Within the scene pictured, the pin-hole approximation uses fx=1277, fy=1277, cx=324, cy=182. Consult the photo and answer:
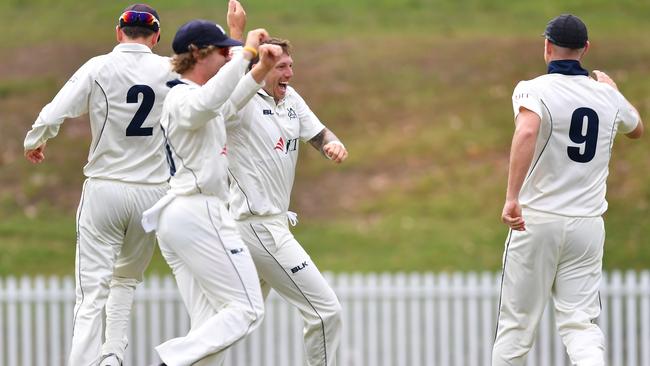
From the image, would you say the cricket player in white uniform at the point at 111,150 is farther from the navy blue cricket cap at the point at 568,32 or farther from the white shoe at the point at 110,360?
the navy blue cricket cap at the point at 568,32

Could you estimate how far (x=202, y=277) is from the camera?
23.7 feet

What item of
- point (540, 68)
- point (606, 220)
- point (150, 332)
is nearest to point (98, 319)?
point (150, 332)

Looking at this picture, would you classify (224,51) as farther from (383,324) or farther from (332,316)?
(383,324)

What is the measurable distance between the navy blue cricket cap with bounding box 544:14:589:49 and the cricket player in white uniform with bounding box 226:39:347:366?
4.89 feet

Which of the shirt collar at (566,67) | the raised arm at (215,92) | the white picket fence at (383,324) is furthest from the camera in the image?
the white picket fence at (383,324)

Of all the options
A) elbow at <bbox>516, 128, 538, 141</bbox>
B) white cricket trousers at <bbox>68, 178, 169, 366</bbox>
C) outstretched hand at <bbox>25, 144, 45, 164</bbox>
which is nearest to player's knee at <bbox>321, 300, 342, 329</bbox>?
white cricket trousers at <bbox>68, 178, 169, 366</bbox>

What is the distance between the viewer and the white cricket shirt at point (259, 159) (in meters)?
7.83

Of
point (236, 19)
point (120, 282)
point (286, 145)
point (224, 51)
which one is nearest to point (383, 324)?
point (120, 282)

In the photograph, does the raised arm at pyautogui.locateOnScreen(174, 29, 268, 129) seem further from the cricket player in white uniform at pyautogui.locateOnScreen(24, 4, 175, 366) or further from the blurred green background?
the blurred green background

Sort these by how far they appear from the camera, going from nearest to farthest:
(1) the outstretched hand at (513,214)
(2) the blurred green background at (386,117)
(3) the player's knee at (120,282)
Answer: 1. (1) the outstretched hand at (513,214)
2. (3) the player's knee at (120,282)
3. (2) the blurred green background at (386,117)

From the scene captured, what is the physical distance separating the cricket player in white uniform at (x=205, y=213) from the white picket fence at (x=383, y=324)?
656cm

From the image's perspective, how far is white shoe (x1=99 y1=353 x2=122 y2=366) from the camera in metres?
8.16

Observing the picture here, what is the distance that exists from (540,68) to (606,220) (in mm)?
5237

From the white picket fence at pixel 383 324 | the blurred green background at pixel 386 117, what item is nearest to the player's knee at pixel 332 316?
the white picket fence at pixel 383 324
